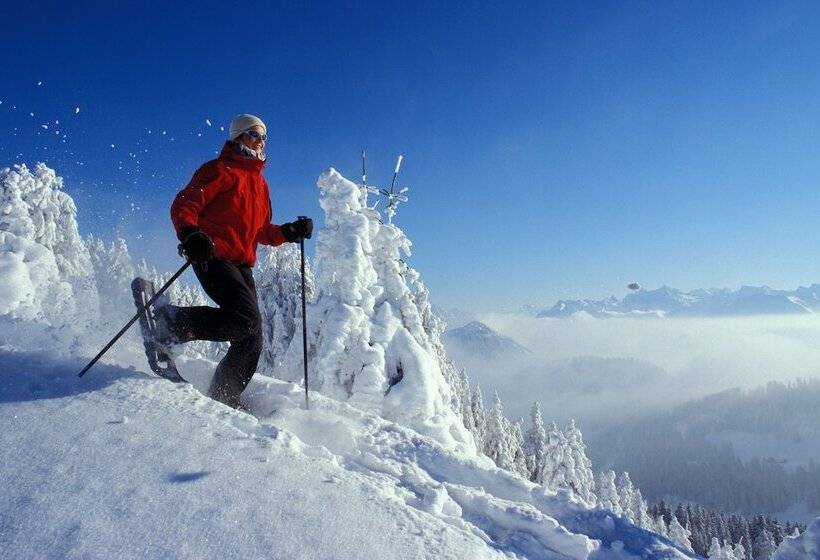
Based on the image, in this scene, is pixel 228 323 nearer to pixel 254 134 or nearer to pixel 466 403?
pixel 254 134

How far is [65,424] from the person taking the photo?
10.6ft

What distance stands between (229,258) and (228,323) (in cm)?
58

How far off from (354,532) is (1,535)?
152 centimetres

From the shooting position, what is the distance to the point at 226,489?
2.77 meters

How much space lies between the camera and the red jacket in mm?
4234

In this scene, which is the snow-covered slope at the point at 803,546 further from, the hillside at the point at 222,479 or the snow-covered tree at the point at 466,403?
the snow-covered tree at the point at 466,403

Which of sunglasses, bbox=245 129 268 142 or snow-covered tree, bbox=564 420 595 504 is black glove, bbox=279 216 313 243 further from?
snow-covered tree, bbox=564 420 595 504

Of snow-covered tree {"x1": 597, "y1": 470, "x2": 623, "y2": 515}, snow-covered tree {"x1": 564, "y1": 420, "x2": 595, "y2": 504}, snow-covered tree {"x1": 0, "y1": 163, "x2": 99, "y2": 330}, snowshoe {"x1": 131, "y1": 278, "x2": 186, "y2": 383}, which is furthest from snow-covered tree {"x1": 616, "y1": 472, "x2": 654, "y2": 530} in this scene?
snowshoe {"x1": 131, "y1": 278, "x2": 186, "y2": 383}

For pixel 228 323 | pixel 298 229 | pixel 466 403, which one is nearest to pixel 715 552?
pixel 466 403


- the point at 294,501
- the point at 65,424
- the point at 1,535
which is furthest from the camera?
the point at 65,424

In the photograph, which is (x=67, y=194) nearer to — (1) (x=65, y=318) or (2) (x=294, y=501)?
(1) (x=65, y=318)

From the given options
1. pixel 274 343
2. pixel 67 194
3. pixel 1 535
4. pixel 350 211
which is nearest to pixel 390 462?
pixel 1 535

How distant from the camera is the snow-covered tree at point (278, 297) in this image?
2197 cm

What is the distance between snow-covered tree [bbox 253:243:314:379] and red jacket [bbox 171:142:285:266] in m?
16.3
